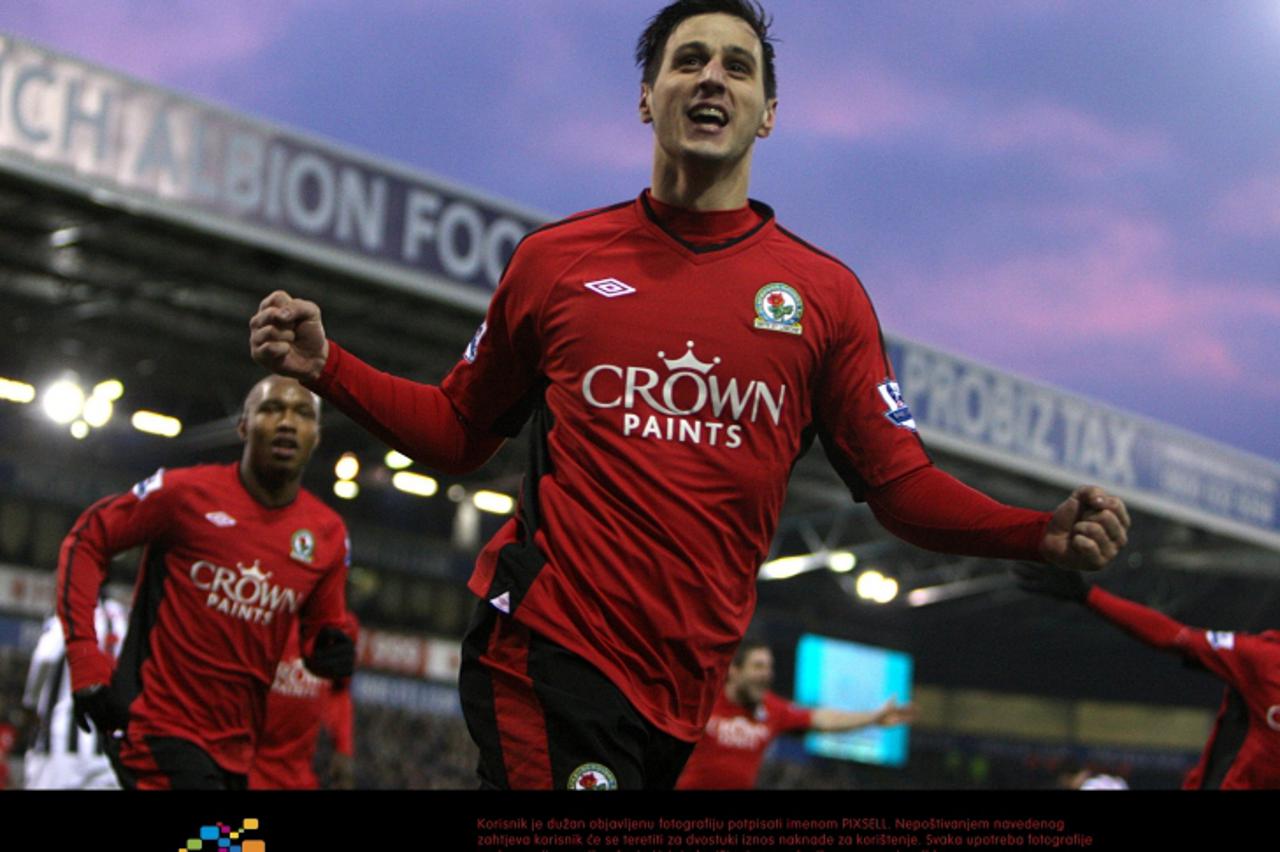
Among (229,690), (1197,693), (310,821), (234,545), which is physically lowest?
(310,821)

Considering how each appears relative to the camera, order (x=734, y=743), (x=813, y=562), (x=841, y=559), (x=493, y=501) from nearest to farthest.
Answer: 1. (x=734, y=743)
2. (x=493, y=501)
3. (x=841, y=559)
4. (x=813, y=562)

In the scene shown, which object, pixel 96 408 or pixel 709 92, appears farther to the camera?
pixel 96 408

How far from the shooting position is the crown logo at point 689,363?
3066 mm

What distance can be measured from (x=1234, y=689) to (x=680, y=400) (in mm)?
4266

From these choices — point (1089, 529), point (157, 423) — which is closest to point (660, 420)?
point (1089, 529)

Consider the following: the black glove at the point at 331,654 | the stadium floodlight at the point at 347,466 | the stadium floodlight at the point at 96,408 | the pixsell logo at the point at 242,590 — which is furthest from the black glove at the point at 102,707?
the stadium floodlight at the point at 347,466

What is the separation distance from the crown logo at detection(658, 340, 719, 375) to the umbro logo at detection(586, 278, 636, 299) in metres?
0.16

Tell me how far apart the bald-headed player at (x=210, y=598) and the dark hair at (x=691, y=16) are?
8.50ft

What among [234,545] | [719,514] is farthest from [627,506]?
[234,545]

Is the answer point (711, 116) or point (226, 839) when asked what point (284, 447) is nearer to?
point (711, 116)

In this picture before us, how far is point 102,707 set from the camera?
505 cm

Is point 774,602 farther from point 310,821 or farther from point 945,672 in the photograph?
point 310,821

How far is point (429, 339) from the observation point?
17.0m

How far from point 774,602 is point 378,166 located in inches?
725
